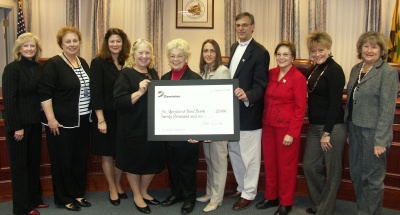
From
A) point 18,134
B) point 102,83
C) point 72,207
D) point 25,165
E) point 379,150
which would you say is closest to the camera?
point 379,150

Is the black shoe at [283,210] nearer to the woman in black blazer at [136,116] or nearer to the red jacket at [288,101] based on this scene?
the red jacket at [288,101]

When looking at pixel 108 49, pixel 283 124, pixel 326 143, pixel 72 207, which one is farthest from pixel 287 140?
pixel 72 207

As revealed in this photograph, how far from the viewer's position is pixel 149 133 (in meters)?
2.97

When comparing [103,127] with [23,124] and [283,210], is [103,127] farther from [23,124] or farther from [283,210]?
[283,210]

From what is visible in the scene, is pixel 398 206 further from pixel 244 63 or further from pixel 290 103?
pixel 244 63

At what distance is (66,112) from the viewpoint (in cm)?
314

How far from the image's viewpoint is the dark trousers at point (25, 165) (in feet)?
10.0

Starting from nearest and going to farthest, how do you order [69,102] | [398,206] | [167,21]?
[69,102], [398,206], [167,21]

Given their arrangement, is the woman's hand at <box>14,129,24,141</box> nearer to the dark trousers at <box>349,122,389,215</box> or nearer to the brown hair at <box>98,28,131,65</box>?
the brown hair at <box>98,28,131,65</box>

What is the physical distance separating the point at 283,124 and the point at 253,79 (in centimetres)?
46

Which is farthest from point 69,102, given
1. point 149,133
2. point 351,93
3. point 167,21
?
point 167,21

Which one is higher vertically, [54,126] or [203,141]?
[54,126]

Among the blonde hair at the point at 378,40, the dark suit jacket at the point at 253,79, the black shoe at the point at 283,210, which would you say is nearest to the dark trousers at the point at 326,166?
the black shoe at the point at 283,210

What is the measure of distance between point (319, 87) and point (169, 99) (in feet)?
3.95
